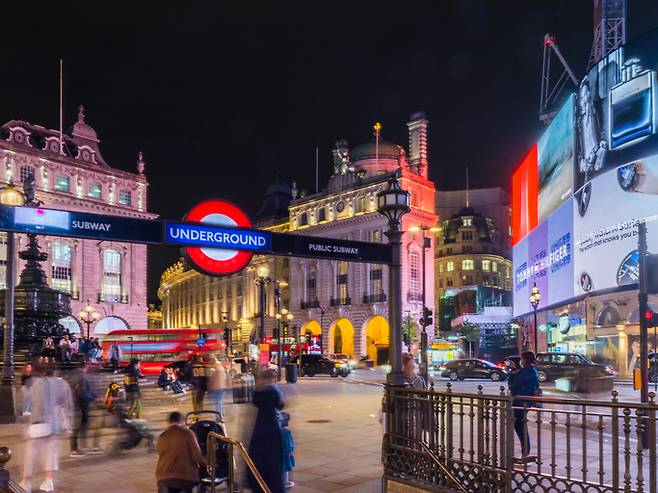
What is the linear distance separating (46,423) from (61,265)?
65.1 metres

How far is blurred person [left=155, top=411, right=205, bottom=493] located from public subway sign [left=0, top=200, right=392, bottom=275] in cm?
211

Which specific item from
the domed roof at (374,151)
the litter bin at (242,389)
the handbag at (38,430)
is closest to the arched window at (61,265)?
the domed roof at (374,151)

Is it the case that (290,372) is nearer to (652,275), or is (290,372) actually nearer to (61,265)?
(652,275)

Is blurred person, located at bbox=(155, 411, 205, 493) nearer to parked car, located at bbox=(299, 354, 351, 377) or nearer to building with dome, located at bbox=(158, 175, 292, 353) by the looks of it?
parked car, located at bbox=(299, 354, 351, 377)

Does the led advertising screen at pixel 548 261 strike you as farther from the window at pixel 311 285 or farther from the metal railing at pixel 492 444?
the metal railing at pixel 492 444

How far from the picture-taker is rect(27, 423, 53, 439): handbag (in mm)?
9438

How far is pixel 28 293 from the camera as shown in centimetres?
2506

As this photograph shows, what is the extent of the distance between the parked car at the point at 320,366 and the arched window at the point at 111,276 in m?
36.0

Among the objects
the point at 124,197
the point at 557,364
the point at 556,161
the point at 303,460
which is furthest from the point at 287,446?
the point at 124,197

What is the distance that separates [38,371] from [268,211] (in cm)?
9560

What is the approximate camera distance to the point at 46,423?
9.58 metres

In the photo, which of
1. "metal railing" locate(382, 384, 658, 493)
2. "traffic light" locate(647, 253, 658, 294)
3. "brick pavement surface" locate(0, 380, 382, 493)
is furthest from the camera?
"traffic light" locate(647, 253, 658, 294)

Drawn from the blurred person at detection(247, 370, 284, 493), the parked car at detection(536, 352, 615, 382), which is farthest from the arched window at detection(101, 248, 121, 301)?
the blurred person at detection(247, 370, 284, 493)

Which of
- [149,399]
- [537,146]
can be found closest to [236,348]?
[537,146]
